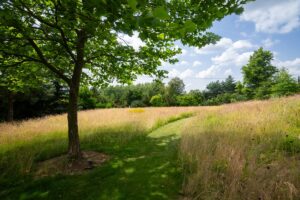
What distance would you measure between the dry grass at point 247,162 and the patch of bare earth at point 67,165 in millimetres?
2656

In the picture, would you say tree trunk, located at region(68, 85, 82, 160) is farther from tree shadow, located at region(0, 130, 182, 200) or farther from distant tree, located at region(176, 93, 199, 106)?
distant tree, located at region(176, 93, 199, 106)

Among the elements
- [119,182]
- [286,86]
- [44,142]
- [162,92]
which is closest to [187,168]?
[119,182]

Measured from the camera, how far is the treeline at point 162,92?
18.7 m

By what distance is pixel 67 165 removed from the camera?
583cm

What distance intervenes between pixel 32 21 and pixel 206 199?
5477mm

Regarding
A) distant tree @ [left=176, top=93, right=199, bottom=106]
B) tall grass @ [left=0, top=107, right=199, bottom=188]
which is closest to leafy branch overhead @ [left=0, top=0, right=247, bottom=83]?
tall grass @ [left=0, top=107, right=199, bottom=188]

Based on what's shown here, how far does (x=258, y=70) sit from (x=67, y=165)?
1521 inches

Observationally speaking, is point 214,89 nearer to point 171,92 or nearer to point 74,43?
point 171,92

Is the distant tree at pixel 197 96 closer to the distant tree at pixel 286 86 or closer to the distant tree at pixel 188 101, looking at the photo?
the distant tree at pixel 188 101

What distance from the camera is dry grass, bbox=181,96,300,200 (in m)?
3.17

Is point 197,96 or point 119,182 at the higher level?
point 197,96

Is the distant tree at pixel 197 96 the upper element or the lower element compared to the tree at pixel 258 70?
lower

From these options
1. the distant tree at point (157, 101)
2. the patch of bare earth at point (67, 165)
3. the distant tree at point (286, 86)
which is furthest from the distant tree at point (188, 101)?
the patch of bare earth at point (67, 165)

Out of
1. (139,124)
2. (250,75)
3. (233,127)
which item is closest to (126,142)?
(139,124)
